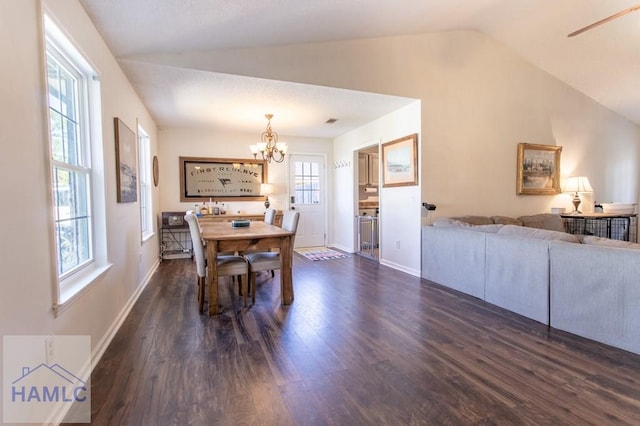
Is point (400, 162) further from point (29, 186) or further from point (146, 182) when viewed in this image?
point (29, 186)

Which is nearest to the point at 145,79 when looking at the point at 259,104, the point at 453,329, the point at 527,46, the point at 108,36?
the point at 108,36

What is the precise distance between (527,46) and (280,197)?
483cm

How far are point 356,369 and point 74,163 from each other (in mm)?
2437

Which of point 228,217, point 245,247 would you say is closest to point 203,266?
point 245,247

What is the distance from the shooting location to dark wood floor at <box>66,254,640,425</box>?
1.64 m

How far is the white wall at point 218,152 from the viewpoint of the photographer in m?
5.82

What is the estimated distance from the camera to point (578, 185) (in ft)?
17.5

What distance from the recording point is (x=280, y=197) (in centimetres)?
660

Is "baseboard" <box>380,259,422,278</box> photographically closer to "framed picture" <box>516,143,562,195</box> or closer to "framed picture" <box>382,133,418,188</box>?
"framed picture" <box>382,133,418,188</box>

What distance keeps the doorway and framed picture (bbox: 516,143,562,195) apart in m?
2.43

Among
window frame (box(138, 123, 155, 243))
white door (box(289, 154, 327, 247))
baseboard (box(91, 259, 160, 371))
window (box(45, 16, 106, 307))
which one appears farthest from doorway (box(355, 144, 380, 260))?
window (box(45, 16, 106, 307))

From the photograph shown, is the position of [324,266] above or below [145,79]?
below

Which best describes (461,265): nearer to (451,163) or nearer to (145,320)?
(451,163)

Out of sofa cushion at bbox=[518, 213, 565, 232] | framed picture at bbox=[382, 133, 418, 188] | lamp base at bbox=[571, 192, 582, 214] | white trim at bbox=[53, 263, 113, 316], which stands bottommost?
white trim at bbox=[53, 263, 113, 316]
